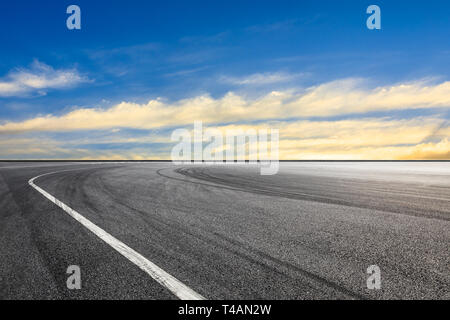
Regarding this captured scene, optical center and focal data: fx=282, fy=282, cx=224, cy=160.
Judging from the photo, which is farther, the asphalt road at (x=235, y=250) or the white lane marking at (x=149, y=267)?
the asphalt road at (x=235, y=250)

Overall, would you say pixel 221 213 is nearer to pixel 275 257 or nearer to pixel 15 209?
pixel 275 257

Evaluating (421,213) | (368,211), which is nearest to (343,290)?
(368,211)

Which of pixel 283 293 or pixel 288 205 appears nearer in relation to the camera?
pixel 283 293

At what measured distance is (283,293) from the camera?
290 cm

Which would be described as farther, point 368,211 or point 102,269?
point 368,211

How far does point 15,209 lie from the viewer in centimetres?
767

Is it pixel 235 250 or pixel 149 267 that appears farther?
pixel 235 250

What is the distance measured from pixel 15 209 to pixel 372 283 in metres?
8.63

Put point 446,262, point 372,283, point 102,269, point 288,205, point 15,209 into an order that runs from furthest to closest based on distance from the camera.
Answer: point 288,205
point 15,209
point 446,262
point 102,269
point 372,283

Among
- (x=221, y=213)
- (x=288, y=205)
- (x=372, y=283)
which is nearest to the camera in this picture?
(x=372, y=283)

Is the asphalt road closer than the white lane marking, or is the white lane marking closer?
the white lane marking
